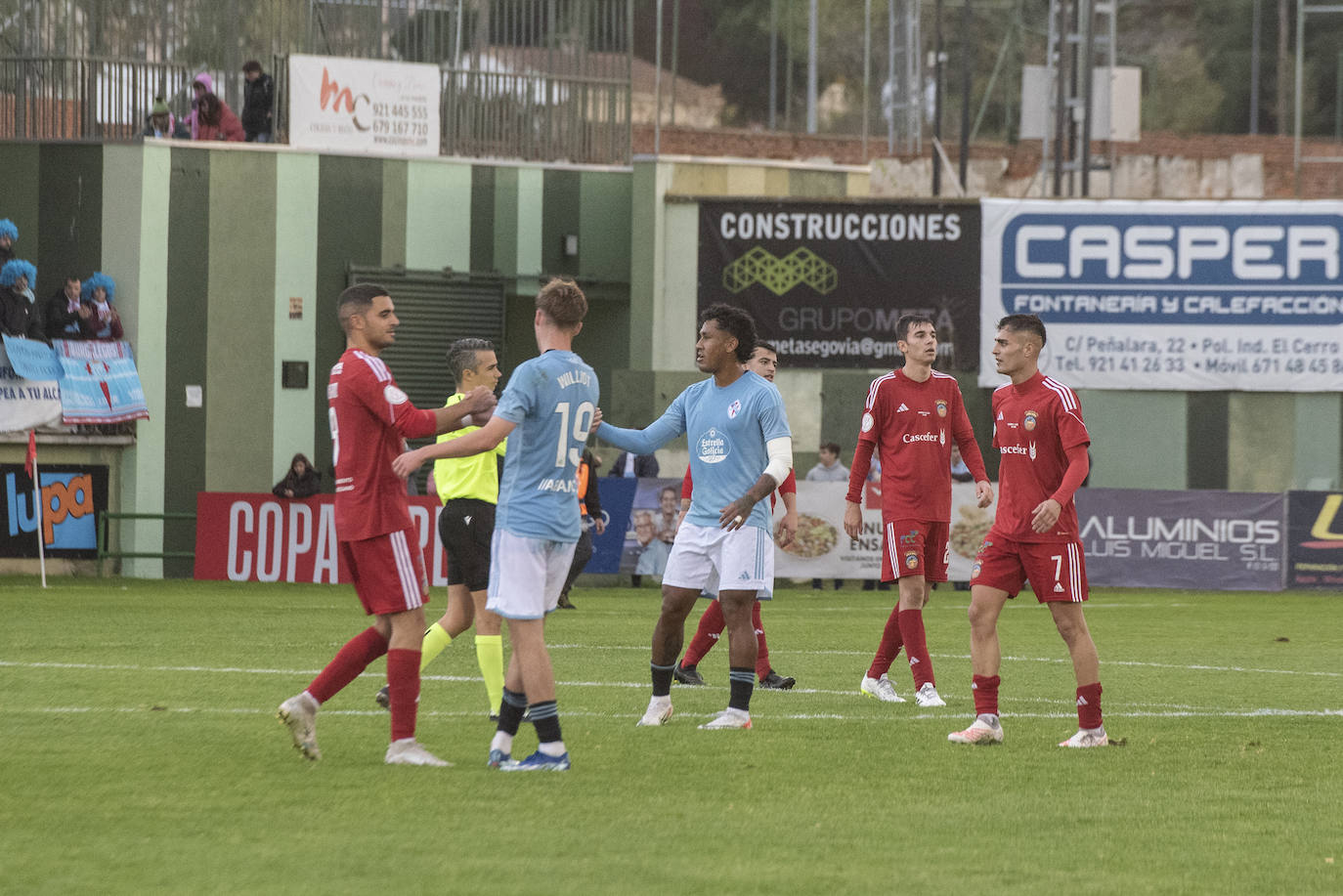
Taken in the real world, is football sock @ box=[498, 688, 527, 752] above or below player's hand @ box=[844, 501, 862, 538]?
below

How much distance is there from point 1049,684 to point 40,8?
1979 centimetres

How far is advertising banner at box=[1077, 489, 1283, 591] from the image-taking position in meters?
24.4

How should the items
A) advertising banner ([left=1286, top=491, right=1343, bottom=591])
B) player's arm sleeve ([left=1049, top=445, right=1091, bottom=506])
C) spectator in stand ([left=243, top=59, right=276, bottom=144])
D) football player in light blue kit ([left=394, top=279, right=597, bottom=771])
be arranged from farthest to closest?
spectator in stand ([left=243, top=59, right=276, bottom=144]), advertising banner ([left=1286, top=491, right=1343, bottom=591]), player's arm sleeve ([left=1049, top=445, right=1091, bottom=506]), football player in light blue kit ([left=394, top=279, right=597, bottom=771])

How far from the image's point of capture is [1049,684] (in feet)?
41.4

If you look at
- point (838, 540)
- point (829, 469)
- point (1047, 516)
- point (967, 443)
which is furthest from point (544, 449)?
point (829, 469)

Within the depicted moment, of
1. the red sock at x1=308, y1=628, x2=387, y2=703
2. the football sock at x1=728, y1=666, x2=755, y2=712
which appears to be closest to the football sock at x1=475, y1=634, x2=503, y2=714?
the football sock at x1=728, y1=666, x2=755, y2=712

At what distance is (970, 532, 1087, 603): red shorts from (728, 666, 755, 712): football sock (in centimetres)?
129

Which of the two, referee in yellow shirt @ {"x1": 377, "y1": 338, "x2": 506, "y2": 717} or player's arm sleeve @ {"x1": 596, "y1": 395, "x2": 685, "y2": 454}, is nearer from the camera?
player's arm sleeve @ {"x1": 596, "y1": 395, "x2": 685, "y2": 454}

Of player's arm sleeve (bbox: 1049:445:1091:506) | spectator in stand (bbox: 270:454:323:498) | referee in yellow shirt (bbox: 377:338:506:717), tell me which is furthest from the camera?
spectator in stand (bbox: 270:454:323:498)

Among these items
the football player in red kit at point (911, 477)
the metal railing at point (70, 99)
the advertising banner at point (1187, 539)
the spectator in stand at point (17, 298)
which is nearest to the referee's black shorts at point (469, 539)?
the football player in red kit at point (911, 477)

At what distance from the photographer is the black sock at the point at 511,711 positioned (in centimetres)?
834

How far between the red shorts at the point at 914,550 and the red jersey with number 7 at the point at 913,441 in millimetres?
54

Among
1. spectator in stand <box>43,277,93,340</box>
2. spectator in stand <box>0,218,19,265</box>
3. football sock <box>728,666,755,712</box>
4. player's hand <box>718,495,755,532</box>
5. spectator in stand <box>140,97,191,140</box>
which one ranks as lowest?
football sock <box>728,666,755,712</box>

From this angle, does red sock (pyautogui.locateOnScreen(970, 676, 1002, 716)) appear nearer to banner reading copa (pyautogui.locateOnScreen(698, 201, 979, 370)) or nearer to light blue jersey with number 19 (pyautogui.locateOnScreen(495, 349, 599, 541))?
light blue jersey with number 19 (pyautogui.locateOnScreen(495, 349, 599, 541))
